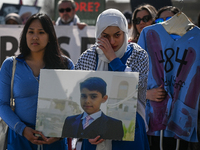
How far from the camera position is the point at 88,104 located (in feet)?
7.35

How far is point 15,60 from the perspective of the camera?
2645 mm

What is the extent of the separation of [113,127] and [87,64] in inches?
21.2

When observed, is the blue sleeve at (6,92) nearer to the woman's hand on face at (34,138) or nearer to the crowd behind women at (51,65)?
the crowd behind women at (51,65)

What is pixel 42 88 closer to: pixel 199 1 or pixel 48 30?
pixel 48 30

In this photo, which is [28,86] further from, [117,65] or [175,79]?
[175,79]

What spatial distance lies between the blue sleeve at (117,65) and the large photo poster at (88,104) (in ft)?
0.35

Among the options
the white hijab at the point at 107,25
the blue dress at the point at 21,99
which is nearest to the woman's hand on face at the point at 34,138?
the blue dress at the point at 21,99

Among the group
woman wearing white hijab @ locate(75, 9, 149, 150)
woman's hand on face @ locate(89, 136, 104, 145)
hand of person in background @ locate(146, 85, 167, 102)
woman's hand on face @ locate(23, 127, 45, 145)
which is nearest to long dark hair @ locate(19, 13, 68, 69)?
woman wearing white hijab @ locate(75, 9, 149, 150)

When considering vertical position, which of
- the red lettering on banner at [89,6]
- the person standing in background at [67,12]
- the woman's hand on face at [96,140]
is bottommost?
the woman's hand on face at [96,140]

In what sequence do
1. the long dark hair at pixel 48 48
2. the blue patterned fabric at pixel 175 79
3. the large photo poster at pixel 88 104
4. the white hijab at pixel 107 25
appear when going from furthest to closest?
the blue patterned fabric at pixel 175 79 → the long dark hair at pixel 48 48 → the white hijab at pixel 107 25 → the large photo poster at pixel 88 104

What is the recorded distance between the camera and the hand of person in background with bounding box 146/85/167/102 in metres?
3.23

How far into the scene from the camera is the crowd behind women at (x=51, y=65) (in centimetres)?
238

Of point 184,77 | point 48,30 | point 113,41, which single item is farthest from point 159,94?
point 48,30

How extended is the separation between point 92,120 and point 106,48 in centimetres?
53
